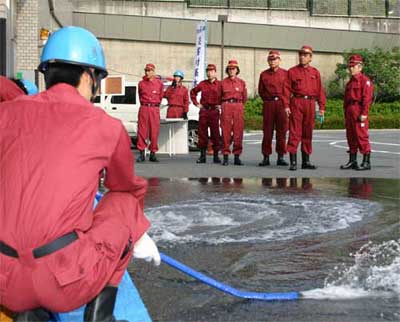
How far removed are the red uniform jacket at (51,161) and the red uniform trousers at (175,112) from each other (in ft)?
45.2

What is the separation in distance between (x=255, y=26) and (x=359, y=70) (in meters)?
24.9

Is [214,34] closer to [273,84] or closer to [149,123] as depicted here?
[149,123]

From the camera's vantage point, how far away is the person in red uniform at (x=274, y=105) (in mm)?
12430

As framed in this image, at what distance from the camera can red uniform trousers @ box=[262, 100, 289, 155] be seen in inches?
497

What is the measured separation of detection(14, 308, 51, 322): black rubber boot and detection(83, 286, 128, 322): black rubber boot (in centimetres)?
16

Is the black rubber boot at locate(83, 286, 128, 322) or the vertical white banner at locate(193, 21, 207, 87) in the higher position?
the vertical white banner at locate(193, 21, 207, 87)

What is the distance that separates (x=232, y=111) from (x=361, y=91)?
246cm

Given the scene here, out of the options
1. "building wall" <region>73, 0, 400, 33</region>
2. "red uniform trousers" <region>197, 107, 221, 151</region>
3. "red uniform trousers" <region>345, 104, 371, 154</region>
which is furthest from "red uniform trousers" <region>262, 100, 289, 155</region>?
"building wall" <region>73, 0, 400, 33</region>

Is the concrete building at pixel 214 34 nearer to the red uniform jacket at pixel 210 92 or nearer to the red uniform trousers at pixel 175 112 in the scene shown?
the red uniform trousers at pixel 175 112

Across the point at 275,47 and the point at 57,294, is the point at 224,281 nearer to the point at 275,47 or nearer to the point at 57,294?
the point at 57,294

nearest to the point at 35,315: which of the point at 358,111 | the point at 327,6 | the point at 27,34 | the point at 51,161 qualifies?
the point at 51,161

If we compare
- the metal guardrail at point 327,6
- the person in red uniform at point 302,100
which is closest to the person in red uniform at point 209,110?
the person in red uniform at point 302,100

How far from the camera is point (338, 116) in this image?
3416 centimetres

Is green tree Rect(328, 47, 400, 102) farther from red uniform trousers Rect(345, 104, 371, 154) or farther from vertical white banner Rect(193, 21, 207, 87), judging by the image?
red uniform trousers Rect(345, 104, 371, 154)
